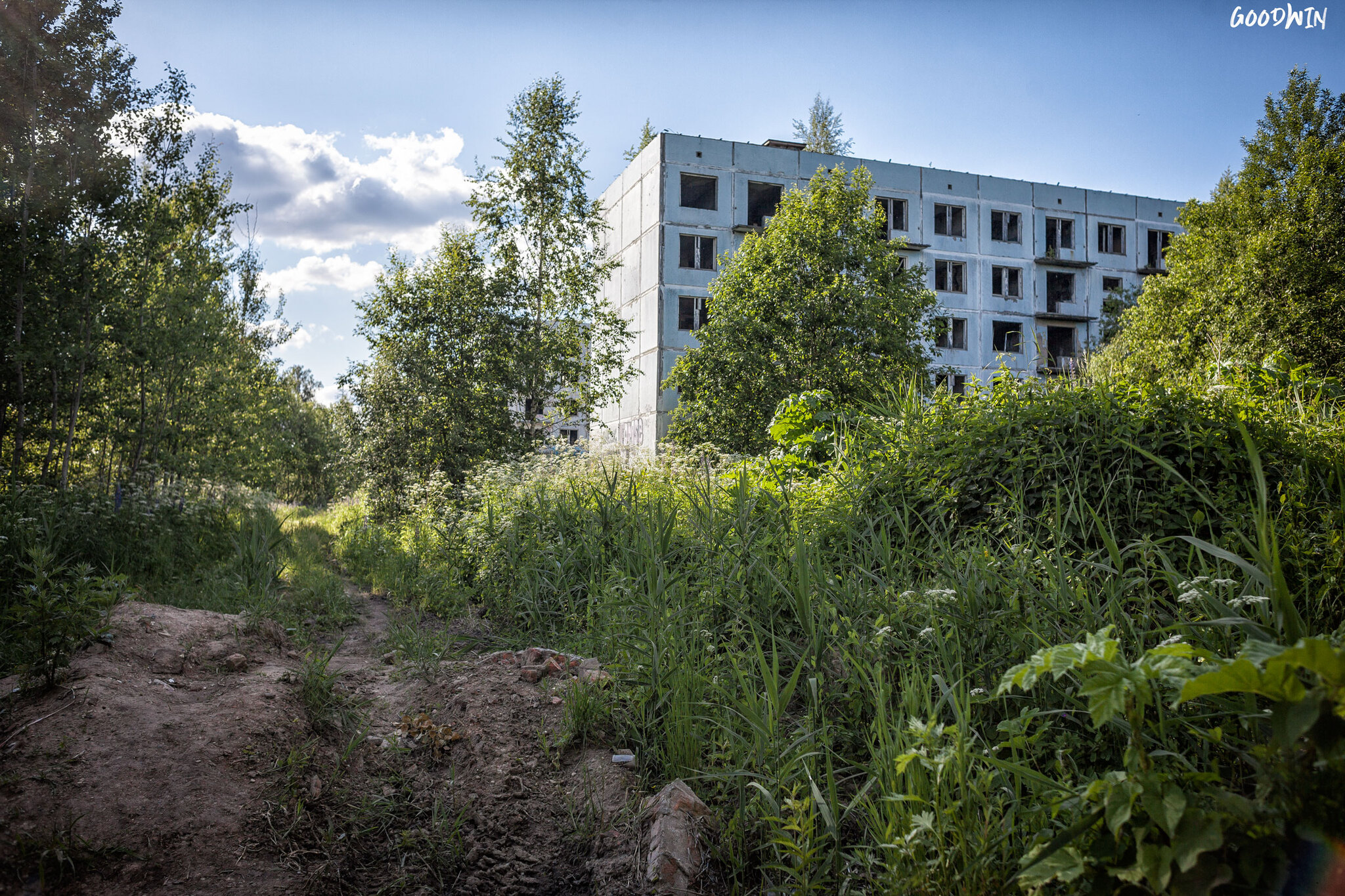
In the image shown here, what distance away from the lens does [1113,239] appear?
34.8 metres

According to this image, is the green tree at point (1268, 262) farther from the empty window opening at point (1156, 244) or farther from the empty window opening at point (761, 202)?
the empty window opening at point (1156, 244)

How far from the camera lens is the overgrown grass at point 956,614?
211 cm

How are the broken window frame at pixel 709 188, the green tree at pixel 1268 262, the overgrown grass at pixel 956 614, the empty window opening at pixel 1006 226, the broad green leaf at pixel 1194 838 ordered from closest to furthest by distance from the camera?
the broad green leaf at pixel 1194 838 → the overgrown grass at pixel 956 614 → the green tree at pixel 1268 262 → the broken window frame at pixel 709 188 → the empty window opening at pixel 1006 226

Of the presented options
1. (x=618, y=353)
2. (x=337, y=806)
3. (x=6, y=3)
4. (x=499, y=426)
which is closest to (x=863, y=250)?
(x=618, y=353)

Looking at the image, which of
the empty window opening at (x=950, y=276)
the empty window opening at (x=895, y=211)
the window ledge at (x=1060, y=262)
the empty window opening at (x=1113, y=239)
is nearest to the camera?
the empty window opening at (x=895, y=211)

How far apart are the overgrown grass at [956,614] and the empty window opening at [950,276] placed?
28931 millimetres

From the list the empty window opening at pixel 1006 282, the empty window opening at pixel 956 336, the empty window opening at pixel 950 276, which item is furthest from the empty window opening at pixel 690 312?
the empty window opening at pixel 1006 282

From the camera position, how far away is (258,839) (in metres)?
2.59

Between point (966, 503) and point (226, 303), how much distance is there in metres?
20.1

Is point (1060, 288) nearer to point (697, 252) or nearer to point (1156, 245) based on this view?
point (1156, 245)

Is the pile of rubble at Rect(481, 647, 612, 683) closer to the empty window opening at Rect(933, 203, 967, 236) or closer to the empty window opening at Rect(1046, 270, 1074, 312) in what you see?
the empty window opening at Rect(933, 203, 967, 236)

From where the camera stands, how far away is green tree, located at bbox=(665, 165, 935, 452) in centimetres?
1716

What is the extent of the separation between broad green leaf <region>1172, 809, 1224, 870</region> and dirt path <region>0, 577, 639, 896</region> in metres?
1.65

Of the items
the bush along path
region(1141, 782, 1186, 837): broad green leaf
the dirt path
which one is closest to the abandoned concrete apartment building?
the bush along path
